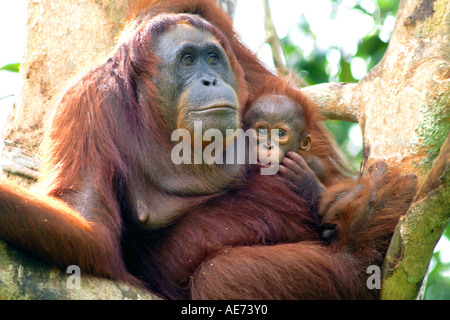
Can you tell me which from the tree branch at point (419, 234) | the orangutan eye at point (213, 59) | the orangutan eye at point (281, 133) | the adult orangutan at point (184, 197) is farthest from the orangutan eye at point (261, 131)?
the tree branch at point (419, 234)

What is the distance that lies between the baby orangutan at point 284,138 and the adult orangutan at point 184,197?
14 centimetres

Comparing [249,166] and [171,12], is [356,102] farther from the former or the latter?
[171,12]

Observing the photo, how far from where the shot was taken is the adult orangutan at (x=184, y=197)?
3.49 meters

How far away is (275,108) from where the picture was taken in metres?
4.62

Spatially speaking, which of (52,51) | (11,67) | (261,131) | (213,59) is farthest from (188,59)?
(11,67)

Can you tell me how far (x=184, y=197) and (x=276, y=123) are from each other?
114 centimetres

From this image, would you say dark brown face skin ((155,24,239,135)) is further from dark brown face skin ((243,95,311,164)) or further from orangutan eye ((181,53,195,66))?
dark brown face skin ((243,95,311,164))

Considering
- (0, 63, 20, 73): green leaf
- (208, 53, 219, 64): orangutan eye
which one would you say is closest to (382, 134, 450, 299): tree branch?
(208, 53, 219, 64): orangutan eye

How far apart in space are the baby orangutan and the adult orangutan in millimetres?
139

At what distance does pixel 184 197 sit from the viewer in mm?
3924

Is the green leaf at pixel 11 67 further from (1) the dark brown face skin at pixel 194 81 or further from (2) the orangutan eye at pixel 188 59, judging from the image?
(2) the orangutan eye at pixel 188 59

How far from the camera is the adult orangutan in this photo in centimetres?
349

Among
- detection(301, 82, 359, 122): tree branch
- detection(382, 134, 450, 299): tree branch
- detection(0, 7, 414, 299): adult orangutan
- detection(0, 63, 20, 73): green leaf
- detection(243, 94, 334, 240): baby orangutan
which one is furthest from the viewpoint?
detection(0, 63, 20, 73): green leaf
